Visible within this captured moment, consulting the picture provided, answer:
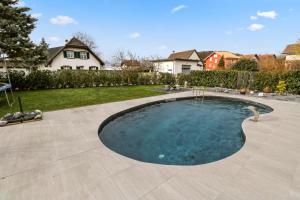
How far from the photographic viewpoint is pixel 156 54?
35406 mm

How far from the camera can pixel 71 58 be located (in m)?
25.4

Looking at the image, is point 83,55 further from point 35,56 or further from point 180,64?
point 180,64

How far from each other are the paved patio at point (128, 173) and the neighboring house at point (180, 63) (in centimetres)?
2488

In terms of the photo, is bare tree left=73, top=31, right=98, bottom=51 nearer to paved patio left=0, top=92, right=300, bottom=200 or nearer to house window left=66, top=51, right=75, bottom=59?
house window left=66, top=51, right=75, bottom=59

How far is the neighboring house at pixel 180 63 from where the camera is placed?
94.9ft

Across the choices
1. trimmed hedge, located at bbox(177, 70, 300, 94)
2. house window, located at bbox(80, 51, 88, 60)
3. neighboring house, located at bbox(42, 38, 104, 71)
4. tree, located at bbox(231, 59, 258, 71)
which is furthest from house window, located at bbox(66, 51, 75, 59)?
tree, located at bbox(231, 59, 258, 71)

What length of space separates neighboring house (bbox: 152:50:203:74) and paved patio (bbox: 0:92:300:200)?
24876 mm

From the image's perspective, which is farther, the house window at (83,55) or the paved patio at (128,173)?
the house window at (83,55)

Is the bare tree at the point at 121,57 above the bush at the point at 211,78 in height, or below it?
above

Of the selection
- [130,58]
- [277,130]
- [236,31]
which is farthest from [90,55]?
[277,130]

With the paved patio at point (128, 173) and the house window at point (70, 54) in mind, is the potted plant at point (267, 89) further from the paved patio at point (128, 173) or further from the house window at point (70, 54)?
the house window at point (70, 54)

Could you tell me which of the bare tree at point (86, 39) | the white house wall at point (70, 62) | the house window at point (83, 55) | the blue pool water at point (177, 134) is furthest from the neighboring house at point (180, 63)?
the blue pool water at point (177, 134)

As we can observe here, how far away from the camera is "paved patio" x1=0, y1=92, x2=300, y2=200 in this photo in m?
2.58

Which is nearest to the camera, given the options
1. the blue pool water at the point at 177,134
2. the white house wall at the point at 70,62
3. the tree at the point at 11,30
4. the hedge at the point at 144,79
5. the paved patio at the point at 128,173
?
the paved patio at the point at 128,173
